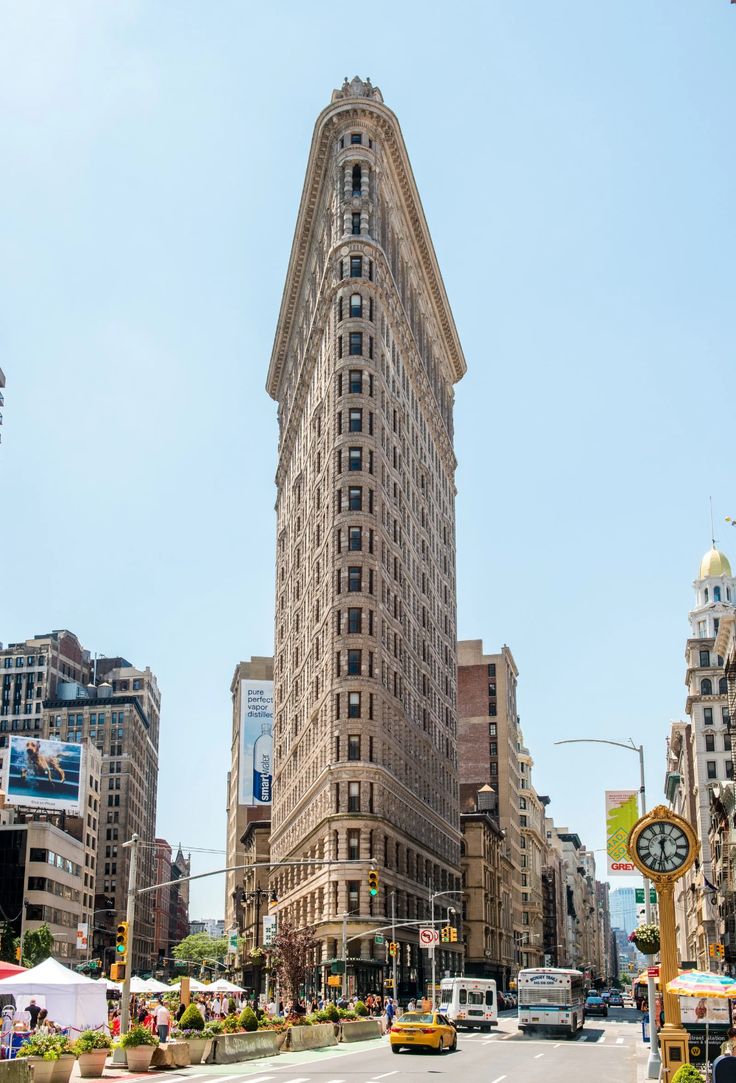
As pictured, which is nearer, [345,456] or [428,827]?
[345,456]

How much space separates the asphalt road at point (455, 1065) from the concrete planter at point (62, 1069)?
3.11 m

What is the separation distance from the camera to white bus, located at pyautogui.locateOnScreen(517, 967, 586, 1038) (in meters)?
56.5

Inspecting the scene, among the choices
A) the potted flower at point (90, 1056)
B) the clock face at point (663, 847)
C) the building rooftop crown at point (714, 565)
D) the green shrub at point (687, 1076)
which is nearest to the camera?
the green shrub at point (687, 1076)

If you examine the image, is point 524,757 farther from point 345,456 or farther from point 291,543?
point 345,456

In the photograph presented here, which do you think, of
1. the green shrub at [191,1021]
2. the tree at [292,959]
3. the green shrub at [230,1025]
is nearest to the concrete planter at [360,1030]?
the green shrub at [230,1025]

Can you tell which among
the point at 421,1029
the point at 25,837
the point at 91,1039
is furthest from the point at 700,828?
the point at 91,1039

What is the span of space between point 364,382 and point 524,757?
10104cm

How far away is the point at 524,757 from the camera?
184500 millimetres

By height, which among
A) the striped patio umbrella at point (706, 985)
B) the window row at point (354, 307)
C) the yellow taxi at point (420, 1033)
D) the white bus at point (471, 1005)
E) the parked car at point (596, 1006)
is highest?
the window row at point (354, 307)

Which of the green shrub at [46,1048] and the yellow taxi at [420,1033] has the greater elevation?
the green shrub at [46,1048]

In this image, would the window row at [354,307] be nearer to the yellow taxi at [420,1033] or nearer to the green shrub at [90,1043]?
the yellow taxi at [420,1033]

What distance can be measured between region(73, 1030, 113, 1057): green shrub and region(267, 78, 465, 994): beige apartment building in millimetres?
45977

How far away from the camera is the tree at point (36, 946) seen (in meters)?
109

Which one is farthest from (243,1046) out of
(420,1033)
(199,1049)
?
(420,1033)
